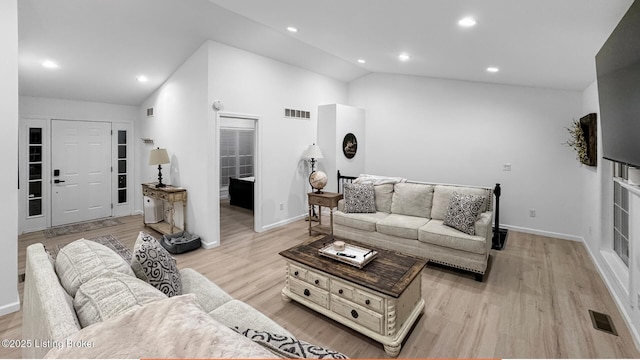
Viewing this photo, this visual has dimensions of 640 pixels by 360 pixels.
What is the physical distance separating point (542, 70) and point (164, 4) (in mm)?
4610

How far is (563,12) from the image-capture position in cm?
204

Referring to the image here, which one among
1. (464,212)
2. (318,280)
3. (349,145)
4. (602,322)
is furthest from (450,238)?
(349,145)

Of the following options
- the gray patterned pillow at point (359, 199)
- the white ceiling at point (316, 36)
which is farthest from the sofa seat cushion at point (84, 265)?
the gray patterned pillow at point (359, 199)

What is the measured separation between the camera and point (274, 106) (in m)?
5.12

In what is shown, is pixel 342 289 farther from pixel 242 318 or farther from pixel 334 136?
pixel 334 136

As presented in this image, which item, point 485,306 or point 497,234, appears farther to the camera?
point 497,234

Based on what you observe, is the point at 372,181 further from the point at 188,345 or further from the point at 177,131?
the point at 188,345

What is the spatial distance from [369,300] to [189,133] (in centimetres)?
373

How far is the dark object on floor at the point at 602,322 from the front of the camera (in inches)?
91.5

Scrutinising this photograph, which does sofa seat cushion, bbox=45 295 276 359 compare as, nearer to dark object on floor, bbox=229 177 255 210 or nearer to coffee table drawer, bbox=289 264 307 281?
coffee table drawer, bbox=289 264 307 281

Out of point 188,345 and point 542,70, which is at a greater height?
point 542,70

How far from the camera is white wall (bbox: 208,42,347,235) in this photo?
4.35 metres

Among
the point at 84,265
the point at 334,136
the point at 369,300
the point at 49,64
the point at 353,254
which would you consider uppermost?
the point at 49,64

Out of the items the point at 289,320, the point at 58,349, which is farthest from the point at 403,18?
the point at 58,349
